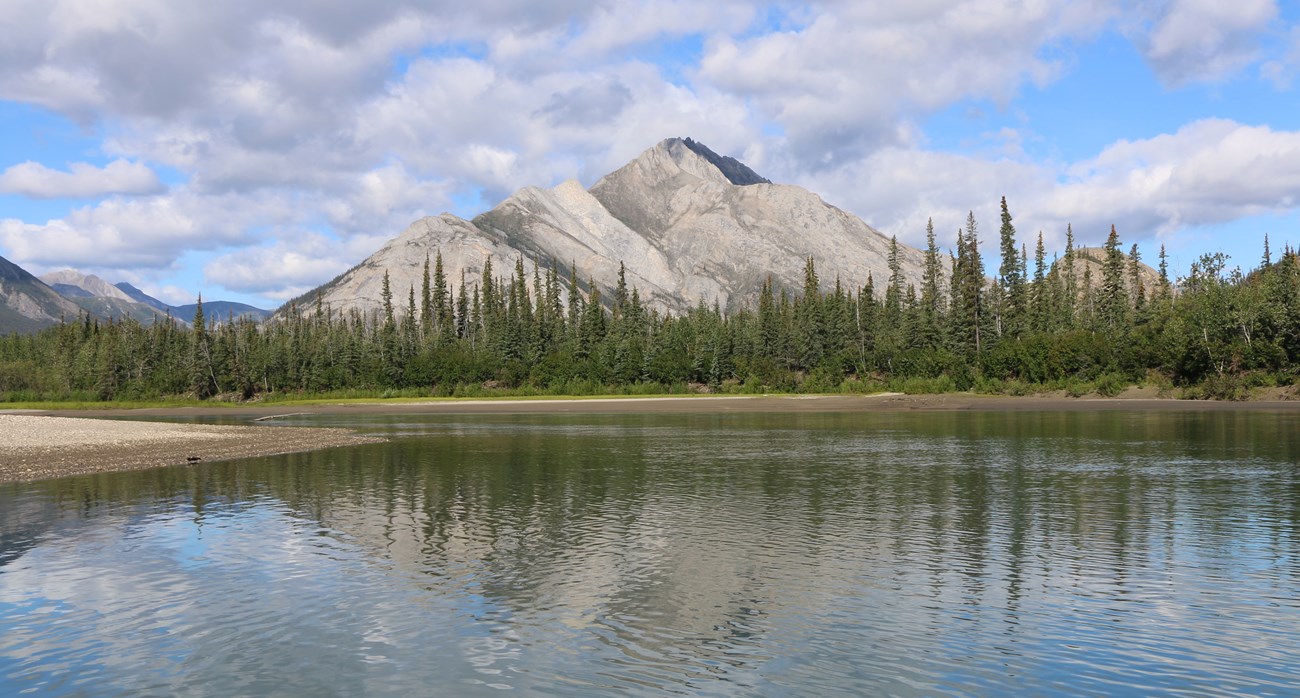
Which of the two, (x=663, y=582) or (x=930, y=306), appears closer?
(x=663, y=582)

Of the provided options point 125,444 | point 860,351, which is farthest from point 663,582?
point 860,351

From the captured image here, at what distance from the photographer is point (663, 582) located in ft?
72.0

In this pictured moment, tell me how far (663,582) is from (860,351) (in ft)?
467

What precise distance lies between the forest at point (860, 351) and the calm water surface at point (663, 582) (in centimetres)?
7860

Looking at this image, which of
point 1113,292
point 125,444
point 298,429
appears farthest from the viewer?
point 1113,292

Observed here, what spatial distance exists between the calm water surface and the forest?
78.6 meters

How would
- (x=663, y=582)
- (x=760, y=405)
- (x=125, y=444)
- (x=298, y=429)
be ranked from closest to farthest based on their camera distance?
1. (x=663, y=582)
2. (x=125, y=444)
3. (x=298, y=429)
4. (x=760, y=405)

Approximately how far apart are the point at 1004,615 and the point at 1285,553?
11332 mm

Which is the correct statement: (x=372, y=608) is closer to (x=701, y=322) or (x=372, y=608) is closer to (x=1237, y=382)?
(x=1237, y=382)

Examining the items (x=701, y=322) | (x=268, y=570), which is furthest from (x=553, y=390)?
(x=268, y=570)

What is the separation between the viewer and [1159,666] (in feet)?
50.3

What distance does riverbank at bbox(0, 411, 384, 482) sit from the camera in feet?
161

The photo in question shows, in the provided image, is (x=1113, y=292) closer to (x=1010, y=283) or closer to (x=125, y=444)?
(x=1010, y=283)

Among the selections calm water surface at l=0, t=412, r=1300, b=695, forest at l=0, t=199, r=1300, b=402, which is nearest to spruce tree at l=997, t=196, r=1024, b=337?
forest at l=0, t=199, r=1300, b=402
